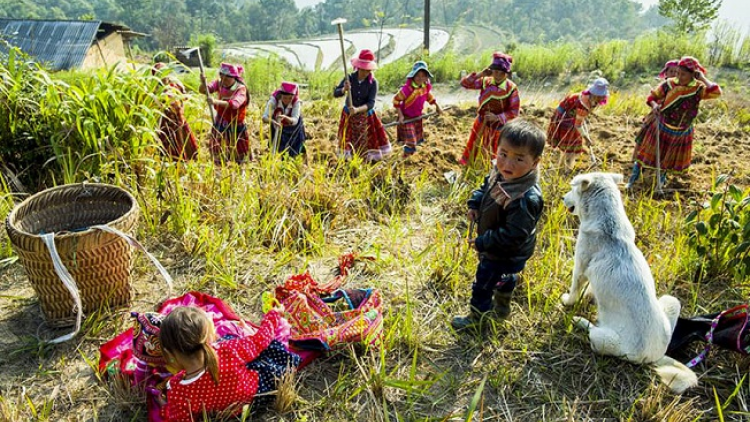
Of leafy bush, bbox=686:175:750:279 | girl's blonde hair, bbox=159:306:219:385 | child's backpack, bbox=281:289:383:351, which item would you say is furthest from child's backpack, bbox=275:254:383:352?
leafy bush, bbox=686:175:750:279

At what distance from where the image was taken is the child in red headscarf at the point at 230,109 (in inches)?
162

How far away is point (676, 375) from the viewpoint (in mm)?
2105

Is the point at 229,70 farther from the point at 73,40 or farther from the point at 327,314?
the point at 73,40

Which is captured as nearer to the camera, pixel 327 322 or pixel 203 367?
pixel 203 367

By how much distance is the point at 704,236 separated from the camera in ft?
9.12

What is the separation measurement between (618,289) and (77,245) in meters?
2.56

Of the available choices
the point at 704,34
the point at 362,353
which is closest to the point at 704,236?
the point at 362,353

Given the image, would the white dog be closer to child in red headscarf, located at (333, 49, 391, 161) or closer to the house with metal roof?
child in red headscarf, located at (333, 49, 391, 161)

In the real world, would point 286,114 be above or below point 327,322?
above

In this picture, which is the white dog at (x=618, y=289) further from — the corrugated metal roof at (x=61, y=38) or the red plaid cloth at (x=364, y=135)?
the corrugated metal roof at (x=61, y=38)

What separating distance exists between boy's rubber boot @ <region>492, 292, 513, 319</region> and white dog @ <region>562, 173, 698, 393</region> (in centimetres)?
37

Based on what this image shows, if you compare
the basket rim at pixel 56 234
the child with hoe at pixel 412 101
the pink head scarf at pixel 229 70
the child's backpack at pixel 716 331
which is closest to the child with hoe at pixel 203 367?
the basket rim at pixel 56 234

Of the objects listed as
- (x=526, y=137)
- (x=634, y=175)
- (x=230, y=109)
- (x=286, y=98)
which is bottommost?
(x=634, y=175)

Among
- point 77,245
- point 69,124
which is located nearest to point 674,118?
point 77,245
